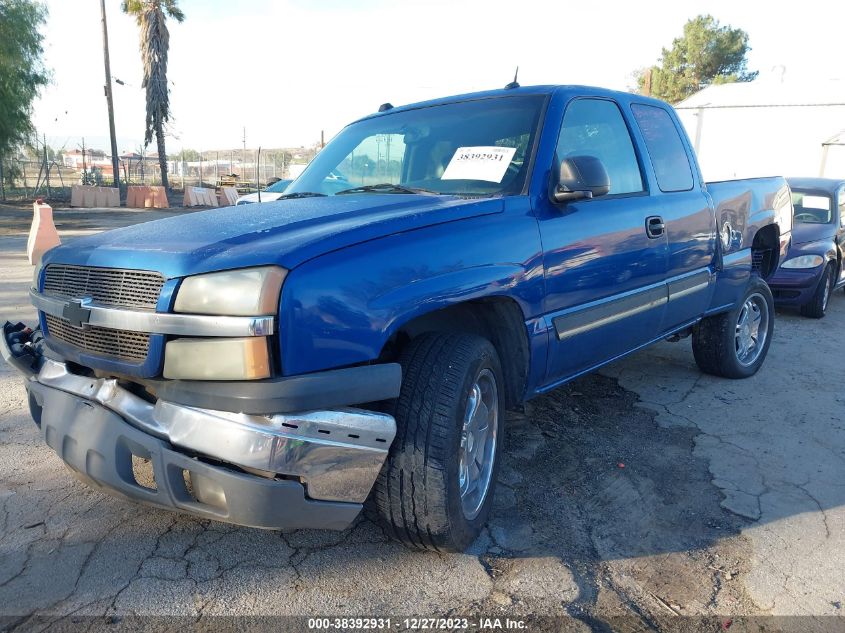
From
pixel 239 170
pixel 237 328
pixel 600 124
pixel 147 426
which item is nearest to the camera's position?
pixel 237 328

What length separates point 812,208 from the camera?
812 cm

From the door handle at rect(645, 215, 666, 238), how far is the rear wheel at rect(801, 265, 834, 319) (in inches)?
186

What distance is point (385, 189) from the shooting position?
3225mm

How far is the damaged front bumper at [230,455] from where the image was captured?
2002 millimetres

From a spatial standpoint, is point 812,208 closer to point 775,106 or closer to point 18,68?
point 18,68

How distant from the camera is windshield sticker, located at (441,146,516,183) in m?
3.06

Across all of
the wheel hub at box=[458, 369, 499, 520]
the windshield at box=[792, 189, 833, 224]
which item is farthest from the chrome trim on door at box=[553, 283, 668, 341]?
the windshield at box=[792, 189, 833, 224]

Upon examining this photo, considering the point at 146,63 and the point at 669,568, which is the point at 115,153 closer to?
the point at 146,63

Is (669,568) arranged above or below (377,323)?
below

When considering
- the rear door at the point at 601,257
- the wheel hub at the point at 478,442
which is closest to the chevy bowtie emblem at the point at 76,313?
the wheel hub at the point at 478,442

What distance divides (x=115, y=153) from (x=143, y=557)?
26112 mm

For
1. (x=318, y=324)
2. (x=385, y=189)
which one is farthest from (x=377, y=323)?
(x=385, y=189)

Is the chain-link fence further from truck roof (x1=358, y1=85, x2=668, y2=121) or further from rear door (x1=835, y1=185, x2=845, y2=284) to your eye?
truck roof (x1=358, y1=85, x2=668, y2=121)

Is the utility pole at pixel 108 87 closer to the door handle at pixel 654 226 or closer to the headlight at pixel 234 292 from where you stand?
the door handle at pixel 654 226
